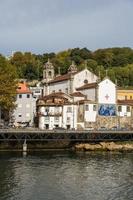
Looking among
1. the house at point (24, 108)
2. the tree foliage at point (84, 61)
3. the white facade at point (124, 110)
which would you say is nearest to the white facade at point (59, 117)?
the house at point (24, 108)

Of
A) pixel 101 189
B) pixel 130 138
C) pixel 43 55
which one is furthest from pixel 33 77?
pixel 101 189

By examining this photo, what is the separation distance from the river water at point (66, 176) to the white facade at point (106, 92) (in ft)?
89.0

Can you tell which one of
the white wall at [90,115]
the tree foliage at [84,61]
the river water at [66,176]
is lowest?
the river water at [66,176]

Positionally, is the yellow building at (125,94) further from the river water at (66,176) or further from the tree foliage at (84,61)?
the river water at (66,176)

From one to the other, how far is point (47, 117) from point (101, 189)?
56.1 metres

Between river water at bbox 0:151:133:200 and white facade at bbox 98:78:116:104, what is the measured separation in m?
27.1

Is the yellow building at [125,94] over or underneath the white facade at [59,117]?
over

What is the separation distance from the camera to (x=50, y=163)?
→ 71.4 m

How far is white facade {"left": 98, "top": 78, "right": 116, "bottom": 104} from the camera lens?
4341 inches

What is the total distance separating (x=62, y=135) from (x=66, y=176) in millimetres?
30629

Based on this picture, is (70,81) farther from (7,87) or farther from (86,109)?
(7,87)

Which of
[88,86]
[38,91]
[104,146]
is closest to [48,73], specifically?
[38,91]

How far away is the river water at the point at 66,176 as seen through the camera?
49125 millimetres

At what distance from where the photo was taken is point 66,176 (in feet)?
197
